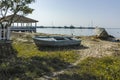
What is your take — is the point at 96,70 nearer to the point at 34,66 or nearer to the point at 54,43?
the point at 34,66

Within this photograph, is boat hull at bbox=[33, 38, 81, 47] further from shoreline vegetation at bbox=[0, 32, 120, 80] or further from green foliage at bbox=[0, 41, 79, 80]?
green foliage at bbox=[0, 41, 79, 80]

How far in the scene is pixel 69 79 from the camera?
1302 cm

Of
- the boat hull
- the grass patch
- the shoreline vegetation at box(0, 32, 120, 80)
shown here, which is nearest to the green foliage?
the shoreline vegetation at box(0, 32, 120, 80)

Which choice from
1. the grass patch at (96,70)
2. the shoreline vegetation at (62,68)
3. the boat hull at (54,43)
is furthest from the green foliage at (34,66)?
the boat hull at (54,43)

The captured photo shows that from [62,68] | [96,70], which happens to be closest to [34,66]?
[62,68]

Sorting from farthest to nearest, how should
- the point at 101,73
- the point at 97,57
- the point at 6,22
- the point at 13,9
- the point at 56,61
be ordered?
the point at 6,22
the point at 13,9
the point at 97,57
the point at 56,61
the point at 101,73

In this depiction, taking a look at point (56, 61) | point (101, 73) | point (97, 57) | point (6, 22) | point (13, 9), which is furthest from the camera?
point (6, 22)

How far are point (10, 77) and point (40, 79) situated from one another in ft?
5.21

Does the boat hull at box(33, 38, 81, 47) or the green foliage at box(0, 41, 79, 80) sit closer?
the green foliage at box(0, 41, 79, 80)

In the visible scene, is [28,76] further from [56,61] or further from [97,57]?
[97,57]

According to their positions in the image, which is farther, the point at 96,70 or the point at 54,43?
the point at 54,43

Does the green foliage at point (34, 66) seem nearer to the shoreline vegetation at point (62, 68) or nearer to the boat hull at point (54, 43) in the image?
the shoreline vegetation at point (62, 68)

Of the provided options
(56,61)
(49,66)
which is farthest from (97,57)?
(49,66)

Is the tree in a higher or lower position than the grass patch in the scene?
higher
